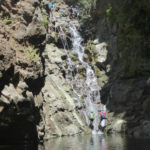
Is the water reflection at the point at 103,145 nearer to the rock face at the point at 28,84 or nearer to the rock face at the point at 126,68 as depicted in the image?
the rock face at the point at 28,84

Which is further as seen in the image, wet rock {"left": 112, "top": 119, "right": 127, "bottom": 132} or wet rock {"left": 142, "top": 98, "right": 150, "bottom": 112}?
wet rock {"left": 112, "top": 119, "right": 127, "bottom": 132}

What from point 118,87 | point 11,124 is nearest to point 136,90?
point 118,87

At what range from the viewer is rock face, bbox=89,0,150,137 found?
65.3 feet

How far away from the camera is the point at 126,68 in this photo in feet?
78.3

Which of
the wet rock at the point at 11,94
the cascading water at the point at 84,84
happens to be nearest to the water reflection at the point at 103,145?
the wet rock at the point at 11,94

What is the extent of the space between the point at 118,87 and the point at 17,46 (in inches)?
529

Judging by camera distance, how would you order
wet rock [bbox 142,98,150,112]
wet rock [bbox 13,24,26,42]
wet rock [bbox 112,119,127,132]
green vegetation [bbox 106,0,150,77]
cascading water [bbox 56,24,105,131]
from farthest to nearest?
cascading water [bbox 56,24,105,131] → green vegetation [bbox 106,0,150,77] → wet rock [bbox 112,119,127,132] → wet rock [bbox 142,98,150,112] → wet rock [bbox 13,24,26,42]

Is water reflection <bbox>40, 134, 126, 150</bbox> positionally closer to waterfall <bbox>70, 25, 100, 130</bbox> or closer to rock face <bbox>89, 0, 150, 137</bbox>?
rock face <bbox>89, 0, 150, 137</bbox>

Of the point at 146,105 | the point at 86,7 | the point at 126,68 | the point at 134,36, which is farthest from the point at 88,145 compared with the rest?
the point at 86,7

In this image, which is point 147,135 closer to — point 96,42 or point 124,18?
point 124,18

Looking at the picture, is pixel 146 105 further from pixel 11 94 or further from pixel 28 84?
pixel 11 94

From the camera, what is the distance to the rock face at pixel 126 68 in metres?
19.9

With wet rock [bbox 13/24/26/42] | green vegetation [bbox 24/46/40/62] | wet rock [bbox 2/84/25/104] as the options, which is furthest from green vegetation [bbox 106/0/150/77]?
wet rock [bbox 2/84/25/104]

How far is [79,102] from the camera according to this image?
23.9m
